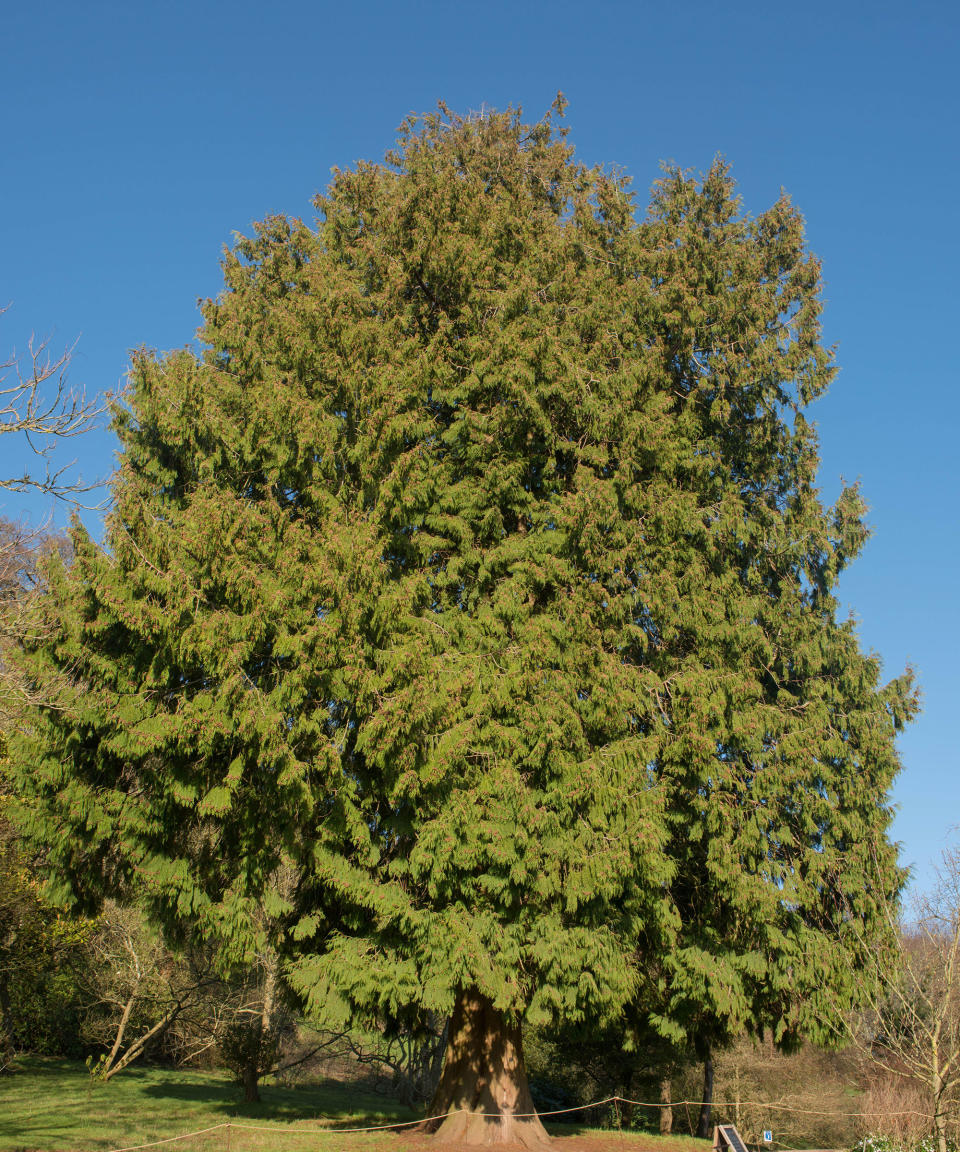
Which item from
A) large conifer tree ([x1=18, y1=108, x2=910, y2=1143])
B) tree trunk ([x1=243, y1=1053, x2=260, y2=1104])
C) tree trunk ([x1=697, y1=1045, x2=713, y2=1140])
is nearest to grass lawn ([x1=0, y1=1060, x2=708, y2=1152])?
tree trunk ([x1=243, y1=1053, x2=260, y2=1104])

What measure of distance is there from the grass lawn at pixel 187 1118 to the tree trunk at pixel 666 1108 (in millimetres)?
6102

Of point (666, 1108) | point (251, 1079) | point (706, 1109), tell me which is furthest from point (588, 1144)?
point (666, 1108)

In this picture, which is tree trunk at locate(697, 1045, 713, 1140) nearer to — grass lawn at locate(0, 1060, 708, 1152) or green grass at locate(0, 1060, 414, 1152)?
grass lawn at locate(0, 1060, 708, 1152)

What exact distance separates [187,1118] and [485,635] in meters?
9.11

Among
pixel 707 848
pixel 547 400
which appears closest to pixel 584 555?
pixel 547 400

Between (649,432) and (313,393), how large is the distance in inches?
194

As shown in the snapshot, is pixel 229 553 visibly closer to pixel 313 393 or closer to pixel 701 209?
pixel 313 393

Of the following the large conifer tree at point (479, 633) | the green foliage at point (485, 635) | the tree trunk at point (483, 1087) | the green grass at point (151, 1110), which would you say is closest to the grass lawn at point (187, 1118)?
the green grass at point (151, 1110)

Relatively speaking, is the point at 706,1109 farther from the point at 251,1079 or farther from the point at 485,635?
the point at 485,635

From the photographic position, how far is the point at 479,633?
11.2m

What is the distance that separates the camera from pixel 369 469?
447 inches

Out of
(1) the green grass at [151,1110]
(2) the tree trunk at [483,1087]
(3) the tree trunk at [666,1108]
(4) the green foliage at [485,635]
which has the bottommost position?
(3) the tree trunk at [666,1108]

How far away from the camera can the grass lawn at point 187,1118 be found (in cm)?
1025

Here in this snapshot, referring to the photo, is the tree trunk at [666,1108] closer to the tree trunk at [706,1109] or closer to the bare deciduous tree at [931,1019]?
the tree trunk at [706,1109]
